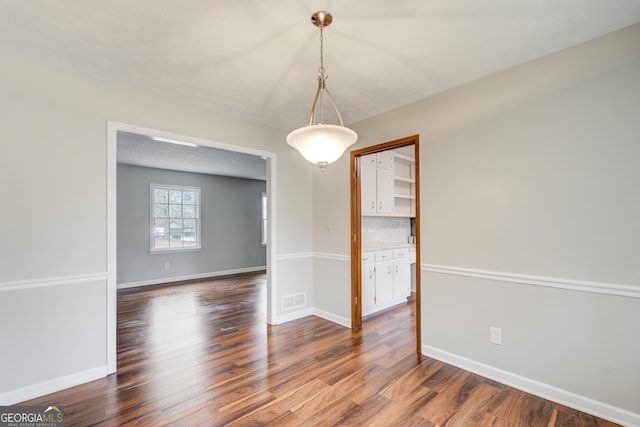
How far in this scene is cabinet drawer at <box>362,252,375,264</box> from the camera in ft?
12.7

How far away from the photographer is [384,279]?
4203 millimetres

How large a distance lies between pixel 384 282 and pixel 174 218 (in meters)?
4.91

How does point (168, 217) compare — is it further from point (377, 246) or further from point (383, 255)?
point (383, 255)

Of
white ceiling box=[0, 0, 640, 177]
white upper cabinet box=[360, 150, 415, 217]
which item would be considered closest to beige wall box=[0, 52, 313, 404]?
white ceiling box=[0, 0, 640, 177]

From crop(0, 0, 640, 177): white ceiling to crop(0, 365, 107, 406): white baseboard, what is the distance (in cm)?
244

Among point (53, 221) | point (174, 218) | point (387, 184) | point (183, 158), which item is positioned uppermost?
point (183, 158)

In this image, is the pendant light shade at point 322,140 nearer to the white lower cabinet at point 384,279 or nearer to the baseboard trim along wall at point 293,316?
the white lower cabinet at point 384,279

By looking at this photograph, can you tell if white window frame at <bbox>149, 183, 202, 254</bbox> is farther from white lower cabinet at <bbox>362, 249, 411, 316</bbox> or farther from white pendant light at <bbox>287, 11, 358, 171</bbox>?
white pendant light at <bbox>287, 11, 358, 171</bbox>

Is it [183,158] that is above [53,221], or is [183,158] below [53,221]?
above

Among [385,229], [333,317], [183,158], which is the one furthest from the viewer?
[183,158]

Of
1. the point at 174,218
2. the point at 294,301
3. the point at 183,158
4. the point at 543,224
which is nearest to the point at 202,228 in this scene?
the point at 174,218

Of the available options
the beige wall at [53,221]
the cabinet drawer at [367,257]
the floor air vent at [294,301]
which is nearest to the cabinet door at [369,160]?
the cabinet drawer at [367,257]

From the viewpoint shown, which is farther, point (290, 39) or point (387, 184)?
point (387, 184)

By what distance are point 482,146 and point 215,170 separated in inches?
214
